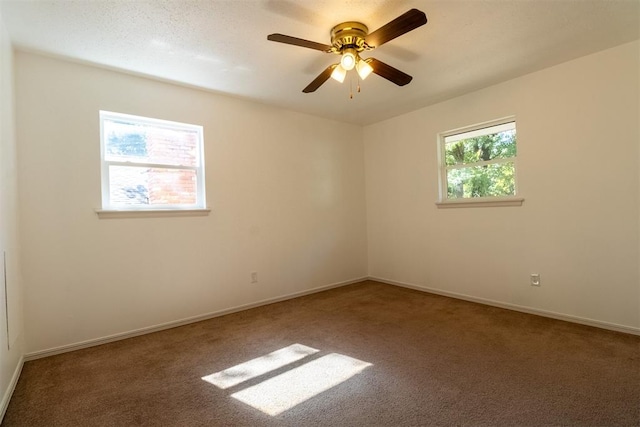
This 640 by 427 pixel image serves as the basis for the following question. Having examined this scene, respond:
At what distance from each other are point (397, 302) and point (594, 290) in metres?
1.89

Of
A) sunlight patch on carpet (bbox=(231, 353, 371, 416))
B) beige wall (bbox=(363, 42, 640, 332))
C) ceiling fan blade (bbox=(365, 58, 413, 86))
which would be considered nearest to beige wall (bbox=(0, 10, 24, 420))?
sunlight patch on carpet (bbox=(231, 353, 371, 416))

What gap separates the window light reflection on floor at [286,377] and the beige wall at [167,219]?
134 centimetres

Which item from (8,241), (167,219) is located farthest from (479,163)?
(8,241)

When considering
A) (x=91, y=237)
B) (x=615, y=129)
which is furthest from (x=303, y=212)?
(x=615, y=129)

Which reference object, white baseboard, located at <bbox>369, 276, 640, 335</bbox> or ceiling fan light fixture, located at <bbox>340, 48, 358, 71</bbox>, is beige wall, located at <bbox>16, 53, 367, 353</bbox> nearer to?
white baseboard, located at <bbox>369, 276, 640, 335</bbox>

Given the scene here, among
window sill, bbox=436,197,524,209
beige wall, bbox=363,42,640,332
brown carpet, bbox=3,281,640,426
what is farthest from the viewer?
window sill, bbox=436,197,524,209

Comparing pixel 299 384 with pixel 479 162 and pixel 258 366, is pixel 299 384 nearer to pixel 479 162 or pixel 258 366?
pixel 258 366

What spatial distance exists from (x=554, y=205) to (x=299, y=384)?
9.62ft

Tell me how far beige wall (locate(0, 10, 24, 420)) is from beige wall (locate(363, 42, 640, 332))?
4.12 metres

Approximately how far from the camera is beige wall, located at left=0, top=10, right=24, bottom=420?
77.5 inches

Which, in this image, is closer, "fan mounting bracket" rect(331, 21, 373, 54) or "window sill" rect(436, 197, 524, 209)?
"fan mounting bracket" rect(331, 21, 373, 54)

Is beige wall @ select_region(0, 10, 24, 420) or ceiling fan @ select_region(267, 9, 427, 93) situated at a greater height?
ceiling fan @ select_region(267, 9, 427, 93)

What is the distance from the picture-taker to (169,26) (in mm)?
2279

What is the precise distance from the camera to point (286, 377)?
7.25 ft
